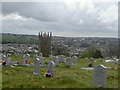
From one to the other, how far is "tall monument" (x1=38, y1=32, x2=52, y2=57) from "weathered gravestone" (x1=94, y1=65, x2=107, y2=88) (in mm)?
41339

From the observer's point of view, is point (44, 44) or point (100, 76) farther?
point (44, 44)

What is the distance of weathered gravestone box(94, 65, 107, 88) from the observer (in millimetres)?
9535

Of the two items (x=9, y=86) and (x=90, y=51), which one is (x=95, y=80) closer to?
(x=9, y=86)

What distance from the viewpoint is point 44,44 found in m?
51.8

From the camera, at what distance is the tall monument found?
50.8 meters

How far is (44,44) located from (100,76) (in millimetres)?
43011

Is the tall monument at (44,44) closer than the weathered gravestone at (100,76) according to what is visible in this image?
No

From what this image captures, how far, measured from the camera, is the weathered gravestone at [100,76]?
9535 millimetres

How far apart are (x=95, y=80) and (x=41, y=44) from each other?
43.0 meters

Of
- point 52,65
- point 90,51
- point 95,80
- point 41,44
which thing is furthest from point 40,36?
point 95,80

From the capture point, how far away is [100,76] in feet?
31.8

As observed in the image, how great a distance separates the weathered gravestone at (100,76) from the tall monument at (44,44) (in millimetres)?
41339

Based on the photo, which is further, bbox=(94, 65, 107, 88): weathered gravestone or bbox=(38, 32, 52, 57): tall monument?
bbox=(38, 32, 52, 57): tall monument

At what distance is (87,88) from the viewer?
8.77 meters
